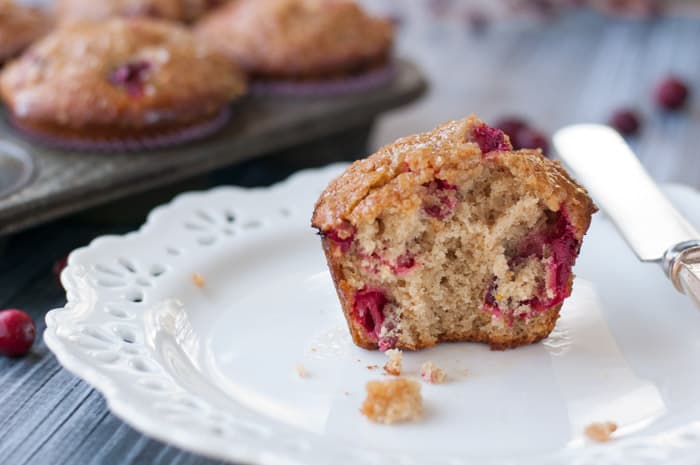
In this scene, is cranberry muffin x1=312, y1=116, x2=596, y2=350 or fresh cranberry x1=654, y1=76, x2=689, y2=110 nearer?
cranberry muffin x1=312, y1=116, x2=596, y2=350

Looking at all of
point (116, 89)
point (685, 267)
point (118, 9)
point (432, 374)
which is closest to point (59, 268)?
point (116, 89)

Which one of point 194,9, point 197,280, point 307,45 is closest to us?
point 197,280

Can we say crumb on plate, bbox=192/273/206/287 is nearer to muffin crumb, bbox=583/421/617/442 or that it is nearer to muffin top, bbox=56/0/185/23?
muffin crumb, bbox=583/421/617/442

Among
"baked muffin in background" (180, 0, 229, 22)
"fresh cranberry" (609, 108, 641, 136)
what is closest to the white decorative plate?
"fresh cranberry" (609, 108, 641, 136)

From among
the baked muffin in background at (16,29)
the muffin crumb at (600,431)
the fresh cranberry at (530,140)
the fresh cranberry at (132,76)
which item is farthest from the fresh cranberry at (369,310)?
the baked muffin in background at (16,29)

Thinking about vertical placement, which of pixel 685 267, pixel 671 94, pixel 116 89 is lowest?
pixel 671 94

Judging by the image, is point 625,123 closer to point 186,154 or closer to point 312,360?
point 186,154
